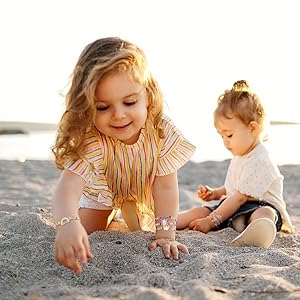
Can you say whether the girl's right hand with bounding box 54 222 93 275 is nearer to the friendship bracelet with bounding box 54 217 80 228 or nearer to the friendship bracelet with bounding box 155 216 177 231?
the friendship bracelet with bounding box 54 217 80 228

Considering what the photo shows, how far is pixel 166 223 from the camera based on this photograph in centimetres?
272

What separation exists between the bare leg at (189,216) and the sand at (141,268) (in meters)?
0.25

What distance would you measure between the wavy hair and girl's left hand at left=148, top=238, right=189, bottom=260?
46cm

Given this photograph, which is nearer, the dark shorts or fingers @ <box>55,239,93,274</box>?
fingers @ <box>55,239,93,274</box>

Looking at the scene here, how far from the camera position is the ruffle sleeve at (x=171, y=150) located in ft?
9.34

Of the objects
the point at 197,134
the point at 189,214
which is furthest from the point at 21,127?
the point at 189,214

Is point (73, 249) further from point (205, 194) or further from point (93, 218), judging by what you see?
point (205, 194)

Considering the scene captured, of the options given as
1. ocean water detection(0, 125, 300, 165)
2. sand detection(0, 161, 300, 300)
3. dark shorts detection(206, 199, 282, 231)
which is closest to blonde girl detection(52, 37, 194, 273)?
sand detection(0, 161, 300, 300)

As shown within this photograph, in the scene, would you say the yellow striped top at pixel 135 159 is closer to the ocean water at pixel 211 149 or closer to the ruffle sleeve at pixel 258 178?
the ruffle sleeve at pixel 258 178

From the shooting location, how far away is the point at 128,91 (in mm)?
2471

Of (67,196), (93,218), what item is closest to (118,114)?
(67,196)

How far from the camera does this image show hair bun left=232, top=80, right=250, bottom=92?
3.44 m

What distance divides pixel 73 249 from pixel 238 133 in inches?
59.1

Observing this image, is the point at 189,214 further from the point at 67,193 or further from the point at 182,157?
the point at 67,193
